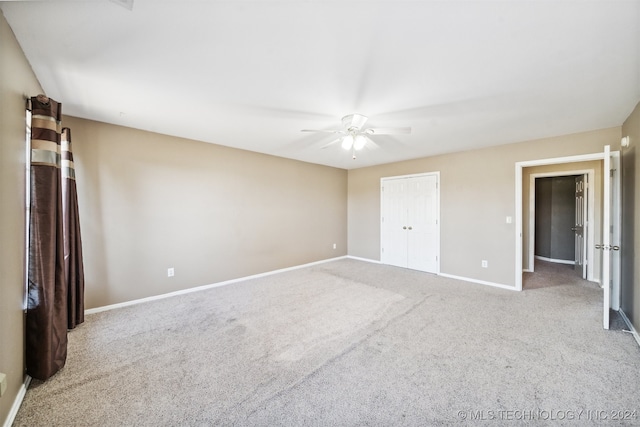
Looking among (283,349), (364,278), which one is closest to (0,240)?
(283,349)

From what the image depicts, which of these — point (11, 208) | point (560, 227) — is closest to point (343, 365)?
point (11, 208)

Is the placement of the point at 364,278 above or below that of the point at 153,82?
below

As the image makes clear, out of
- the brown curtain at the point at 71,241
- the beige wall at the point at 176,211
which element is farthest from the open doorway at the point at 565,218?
the brown curtain at the point at 71,241

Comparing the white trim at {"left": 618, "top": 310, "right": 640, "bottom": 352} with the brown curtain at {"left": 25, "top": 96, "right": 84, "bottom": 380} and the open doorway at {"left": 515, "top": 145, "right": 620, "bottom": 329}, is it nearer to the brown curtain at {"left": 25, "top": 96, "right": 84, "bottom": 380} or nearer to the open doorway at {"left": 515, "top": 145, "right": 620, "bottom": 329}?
the open doorway at {"left": 515, "top": 145, "right": 620, "bottom": 329}

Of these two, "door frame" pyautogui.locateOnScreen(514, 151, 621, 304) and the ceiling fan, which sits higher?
the ceiling fan

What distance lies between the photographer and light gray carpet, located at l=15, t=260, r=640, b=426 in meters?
1.61

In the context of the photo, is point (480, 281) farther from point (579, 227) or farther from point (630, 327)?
point (579, 227)

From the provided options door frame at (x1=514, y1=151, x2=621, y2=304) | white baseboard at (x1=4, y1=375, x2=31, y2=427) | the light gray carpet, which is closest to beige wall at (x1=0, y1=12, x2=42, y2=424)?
white baseboard at (x1=4, y1=375, x2=31, y2=427)

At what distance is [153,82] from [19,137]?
3.23 ft

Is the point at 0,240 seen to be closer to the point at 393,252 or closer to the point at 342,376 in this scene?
the point at 342,376

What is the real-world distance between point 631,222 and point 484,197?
69.0 inches

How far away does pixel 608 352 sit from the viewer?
2.24 metres

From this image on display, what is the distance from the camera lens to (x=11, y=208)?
1.58m

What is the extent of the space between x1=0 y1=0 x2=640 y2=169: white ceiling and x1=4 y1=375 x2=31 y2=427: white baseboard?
7.69 feet
